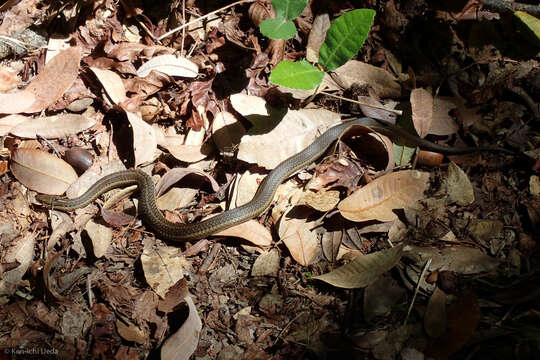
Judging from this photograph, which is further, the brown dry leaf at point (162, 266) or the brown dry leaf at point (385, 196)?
the brown dry leaf at point (385, 196)

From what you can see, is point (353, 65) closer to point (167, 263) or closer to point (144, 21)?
point (144, 21)

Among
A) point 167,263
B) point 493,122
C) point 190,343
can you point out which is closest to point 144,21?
point 167,263

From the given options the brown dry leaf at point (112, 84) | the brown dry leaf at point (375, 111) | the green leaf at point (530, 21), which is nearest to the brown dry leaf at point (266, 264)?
the brown dry leaf at point (375, 111)

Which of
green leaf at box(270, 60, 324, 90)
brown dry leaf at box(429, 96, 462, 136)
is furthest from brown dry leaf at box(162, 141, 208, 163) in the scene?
brown dry leaf at box(429, 96, 462, 136)

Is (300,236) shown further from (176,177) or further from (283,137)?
(176,177)

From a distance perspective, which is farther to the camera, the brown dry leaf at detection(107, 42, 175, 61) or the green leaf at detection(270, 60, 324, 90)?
the brown dry leaf at detection(107, 42, 175, 61)

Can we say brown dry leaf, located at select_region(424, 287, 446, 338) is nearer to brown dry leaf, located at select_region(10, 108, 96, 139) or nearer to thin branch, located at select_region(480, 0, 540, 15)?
thin branch, located at select_region(480, 0, 540, 15)

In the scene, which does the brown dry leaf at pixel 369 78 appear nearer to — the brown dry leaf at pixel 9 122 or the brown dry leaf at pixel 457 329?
the brown dry leaf at pixel 457 329
